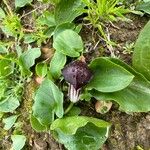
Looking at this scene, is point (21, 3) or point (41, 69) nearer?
point (41, 69)

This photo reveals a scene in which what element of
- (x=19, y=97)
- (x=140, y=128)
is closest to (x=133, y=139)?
(x=140, y=128)

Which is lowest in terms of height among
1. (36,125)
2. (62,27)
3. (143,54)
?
(36,125)

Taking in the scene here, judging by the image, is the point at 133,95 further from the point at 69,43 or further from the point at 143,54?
the point at 69,43

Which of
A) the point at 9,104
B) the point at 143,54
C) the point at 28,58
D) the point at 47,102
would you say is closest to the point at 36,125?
the point at 47,102

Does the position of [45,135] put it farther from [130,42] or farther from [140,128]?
[130,42]

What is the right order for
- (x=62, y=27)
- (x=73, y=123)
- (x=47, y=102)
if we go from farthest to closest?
1. (x=62, y=27)
2. (x=47, y=102)
3. (x=73, y=123)
